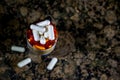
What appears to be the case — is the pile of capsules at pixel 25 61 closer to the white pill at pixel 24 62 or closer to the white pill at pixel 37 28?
the white pill at pixel 24 62

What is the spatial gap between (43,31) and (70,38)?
15 centimetres

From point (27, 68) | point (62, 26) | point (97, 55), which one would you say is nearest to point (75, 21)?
point (62, 26)

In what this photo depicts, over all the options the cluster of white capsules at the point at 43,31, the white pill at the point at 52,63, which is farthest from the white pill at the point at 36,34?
the white pill at the point at 52,63

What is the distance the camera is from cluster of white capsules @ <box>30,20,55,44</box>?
3.96 ft

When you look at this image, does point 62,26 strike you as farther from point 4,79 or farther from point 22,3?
point 4,79

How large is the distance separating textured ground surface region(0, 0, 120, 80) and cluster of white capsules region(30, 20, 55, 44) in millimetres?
90

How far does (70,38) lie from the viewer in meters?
1.32

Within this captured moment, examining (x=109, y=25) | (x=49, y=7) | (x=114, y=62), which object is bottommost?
(x=114, y=62)

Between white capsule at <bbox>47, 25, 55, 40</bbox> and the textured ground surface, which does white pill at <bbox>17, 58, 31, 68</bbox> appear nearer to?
the textured ground surface

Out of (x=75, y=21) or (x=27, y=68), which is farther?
(x=75, y=21)

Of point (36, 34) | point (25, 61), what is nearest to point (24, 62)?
point (25, 61)

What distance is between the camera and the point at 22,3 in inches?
53.7

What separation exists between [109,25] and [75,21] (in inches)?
5.4

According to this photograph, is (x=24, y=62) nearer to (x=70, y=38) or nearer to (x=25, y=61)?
(x=25, y=61)
